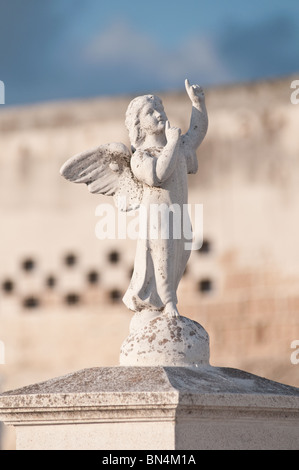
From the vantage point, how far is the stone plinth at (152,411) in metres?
4.44

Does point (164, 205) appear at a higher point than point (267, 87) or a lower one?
lower

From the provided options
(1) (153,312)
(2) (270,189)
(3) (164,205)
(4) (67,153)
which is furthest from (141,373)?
(4) (67,153)

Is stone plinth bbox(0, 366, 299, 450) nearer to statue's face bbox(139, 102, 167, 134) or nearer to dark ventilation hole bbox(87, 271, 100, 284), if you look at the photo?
statue's face bbox(139, 102, 167, 134)

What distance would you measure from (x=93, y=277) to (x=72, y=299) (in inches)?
15.1

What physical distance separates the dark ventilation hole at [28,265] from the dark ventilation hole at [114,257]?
0.98 metres

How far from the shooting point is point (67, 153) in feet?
45.5

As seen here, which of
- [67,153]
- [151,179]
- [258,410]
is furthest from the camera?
[67,153]

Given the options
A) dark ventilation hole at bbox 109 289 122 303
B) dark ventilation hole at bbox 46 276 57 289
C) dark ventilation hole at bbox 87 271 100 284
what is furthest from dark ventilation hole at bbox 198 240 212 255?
dark ventilation hole at bbox 46 276 57 289

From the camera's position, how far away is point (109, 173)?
207 inches

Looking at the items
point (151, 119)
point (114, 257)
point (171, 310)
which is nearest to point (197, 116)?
point (151, 119)

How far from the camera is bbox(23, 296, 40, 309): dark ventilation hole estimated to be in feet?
46.2

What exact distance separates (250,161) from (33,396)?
28.8 feet

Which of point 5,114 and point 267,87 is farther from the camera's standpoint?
point 5,114

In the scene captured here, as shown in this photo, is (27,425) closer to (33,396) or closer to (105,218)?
(33,396)
